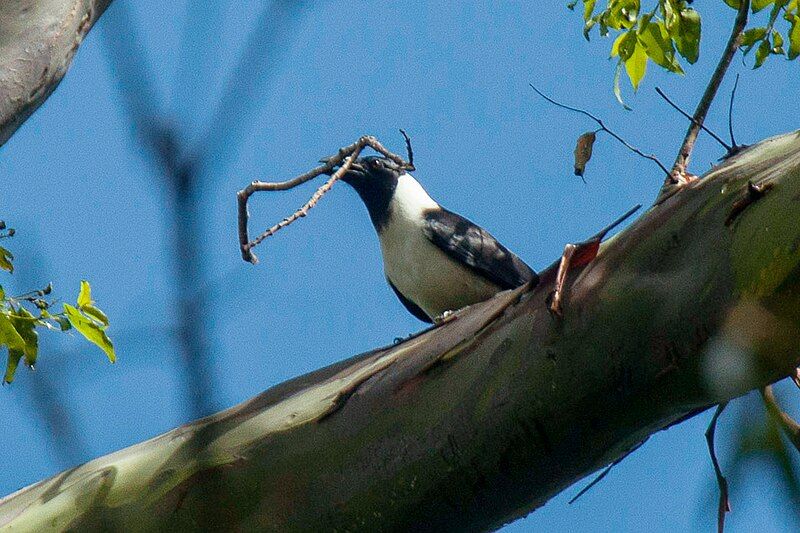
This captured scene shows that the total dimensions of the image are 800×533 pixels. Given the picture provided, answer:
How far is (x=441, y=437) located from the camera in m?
2.34

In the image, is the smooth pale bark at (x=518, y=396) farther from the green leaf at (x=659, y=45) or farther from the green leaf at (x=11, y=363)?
the green leaf at (x=659, y=45)

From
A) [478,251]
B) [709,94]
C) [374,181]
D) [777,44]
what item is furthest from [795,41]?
[374,181]

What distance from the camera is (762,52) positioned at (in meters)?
3.86

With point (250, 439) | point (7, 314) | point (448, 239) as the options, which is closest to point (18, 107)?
point (7, 314)

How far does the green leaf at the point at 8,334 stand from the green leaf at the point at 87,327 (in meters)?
0.16

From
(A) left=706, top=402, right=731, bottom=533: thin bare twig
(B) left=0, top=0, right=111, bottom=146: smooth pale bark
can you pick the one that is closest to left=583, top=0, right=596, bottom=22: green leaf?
(B) left=0, top=0, right=111, bottom=146: smooth pale bark

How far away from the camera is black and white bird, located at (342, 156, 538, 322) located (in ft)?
17.7

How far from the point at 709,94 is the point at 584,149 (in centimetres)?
37

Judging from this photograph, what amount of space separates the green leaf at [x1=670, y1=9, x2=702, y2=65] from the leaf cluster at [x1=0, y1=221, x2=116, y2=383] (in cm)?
206

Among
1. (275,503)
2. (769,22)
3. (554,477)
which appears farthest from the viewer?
(769,22)

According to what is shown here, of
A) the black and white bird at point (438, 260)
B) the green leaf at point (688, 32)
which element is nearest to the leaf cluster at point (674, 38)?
the green leaf at point (688, 32)

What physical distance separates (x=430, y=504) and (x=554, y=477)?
0.25 metres

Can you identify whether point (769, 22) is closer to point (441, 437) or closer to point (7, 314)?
point (441, 437)

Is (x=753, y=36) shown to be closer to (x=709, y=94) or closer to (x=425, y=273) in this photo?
(x=709, y=94)
